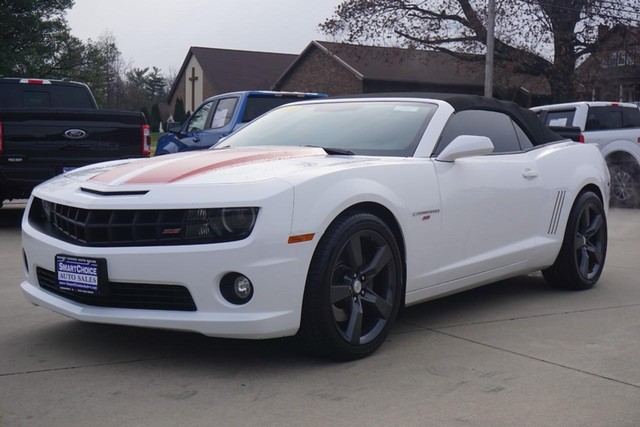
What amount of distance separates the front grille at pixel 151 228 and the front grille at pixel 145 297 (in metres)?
0.20

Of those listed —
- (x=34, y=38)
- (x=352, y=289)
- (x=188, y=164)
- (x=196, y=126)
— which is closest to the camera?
(x=352, y=289)

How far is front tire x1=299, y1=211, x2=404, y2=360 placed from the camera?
395 centimetres

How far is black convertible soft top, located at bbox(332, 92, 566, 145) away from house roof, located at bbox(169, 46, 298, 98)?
4930 cm

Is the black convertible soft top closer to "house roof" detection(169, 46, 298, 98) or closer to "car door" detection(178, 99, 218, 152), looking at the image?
"car door" detection(178, 99, 218, 152)

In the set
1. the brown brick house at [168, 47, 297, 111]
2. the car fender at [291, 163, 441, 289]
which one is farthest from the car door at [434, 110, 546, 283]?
the brown brick house at [168, 47, 297, 111]

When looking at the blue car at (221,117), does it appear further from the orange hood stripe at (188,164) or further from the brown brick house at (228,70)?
the brown brick house at (228,70)

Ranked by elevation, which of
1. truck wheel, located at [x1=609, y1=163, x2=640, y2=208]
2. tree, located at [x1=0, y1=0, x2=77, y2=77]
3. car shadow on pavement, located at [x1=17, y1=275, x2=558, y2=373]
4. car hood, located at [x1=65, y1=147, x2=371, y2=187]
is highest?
tree, located at [x1=0, y1=0, x2=77, y2=77]

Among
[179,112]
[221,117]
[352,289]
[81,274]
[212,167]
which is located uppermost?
[212,167]

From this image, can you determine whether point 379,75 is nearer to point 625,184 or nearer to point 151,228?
point 625,184

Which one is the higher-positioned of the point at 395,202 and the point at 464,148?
the point at 464,148

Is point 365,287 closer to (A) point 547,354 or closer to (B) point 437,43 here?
(A) point 547,354

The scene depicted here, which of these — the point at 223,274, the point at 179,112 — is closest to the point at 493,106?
the point at 223,274

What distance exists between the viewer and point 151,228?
390 centimetres

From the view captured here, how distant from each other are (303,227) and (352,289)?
1.63 ft
